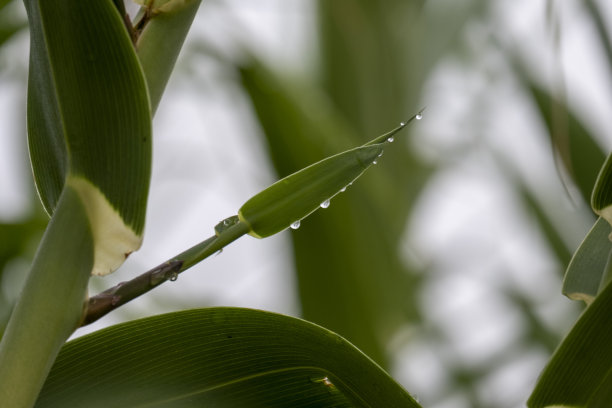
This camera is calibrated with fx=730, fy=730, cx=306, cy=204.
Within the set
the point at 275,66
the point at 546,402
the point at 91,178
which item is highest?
the point at 275,66

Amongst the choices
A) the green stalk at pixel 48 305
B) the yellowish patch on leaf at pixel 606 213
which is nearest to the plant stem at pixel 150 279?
the green stalk at pixel 48 305

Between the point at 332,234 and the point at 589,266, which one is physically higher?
the point at 332,234

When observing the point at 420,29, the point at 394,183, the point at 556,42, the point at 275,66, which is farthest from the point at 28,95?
the point at 420,29

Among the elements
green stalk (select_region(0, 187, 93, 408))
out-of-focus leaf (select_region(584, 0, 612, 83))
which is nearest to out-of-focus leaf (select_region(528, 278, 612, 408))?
green stalk (select_region(0, 187, 93, 408))

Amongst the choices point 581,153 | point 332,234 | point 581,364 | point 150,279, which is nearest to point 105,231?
point 150,279

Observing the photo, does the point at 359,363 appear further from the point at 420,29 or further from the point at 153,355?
the point at 420,29

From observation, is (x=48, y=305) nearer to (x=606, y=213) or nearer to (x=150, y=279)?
(x=150, y=279)

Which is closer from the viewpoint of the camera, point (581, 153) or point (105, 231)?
point (105, 231)
